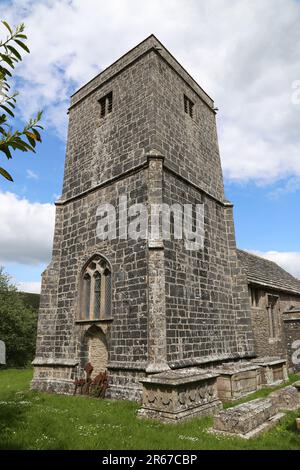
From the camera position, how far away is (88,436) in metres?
5.89

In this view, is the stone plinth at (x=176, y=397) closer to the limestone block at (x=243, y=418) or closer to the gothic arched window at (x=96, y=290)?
the limestone block at (x=243, y=418)

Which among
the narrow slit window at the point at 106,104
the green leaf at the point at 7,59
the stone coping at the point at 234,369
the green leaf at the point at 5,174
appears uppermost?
the narrow slit window at the point at 106,104

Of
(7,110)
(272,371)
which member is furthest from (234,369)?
(7,110)

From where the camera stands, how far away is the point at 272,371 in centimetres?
1194

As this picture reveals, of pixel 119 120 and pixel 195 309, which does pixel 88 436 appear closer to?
pixel 195 309

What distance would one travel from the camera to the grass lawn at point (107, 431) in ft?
17.9

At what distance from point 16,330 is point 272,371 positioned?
1909cm

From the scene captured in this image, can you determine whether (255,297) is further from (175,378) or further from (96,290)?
(175,378)

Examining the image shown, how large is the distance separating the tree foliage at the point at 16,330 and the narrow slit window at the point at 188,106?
1892 cm

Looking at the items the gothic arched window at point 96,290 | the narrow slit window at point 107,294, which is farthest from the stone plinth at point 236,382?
the gothic arched window at point 96,290

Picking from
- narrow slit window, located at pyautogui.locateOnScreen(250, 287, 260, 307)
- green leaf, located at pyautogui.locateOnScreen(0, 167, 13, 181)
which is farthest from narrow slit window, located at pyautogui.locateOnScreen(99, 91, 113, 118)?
green leaf, located at pyautogui.locateOnScreen(0, 167, 13, 181)

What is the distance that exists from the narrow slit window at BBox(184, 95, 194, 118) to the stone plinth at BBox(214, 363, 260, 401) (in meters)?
10.8
